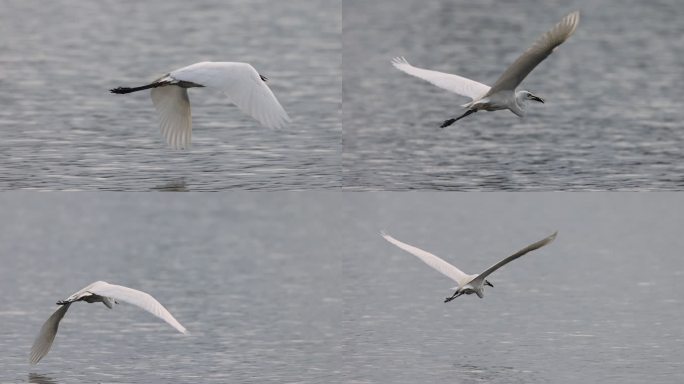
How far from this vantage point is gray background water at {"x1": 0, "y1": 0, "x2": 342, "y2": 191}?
1138 centimetres

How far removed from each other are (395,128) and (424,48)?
5.39 meters

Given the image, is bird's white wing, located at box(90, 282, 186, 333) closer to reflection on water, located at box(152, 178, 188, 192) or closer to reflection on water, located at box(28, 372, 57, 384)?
reflection on water, located at box(28, 372, 57, 384)

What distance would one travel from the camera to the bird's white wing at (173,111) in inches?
409

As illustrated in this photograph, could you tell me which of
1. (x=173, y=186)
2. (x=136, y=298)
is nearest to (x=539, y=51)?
(x=136, y=298)

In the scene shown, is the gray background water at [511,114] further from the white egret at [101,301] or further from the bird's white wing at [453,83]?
the white egret at [101,301]

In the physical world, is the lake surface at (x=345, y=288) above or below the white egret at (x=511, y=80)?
below

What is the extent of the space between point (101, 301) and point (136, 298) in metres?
1.03

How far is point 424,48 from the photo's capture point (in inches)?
788

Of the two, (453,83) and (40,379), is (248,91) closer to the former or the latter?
(453,83)

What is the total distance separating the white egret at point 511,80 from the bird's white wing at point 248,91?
1.24 m

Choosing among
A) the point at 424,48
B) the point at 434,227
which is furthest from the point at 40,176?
the point at 424,48

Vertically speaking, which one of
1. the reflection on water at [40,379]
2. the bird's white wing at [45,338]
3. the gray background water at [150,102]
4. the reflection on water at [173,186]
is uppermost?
the gray background water at [150,102]

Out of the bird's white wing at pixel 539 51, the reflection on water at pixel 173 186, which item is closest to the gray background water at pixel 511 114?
the reflection on water at pixel 173 186

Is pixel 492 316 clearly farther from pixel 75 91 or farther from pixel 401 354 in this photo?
pixel 75 91
